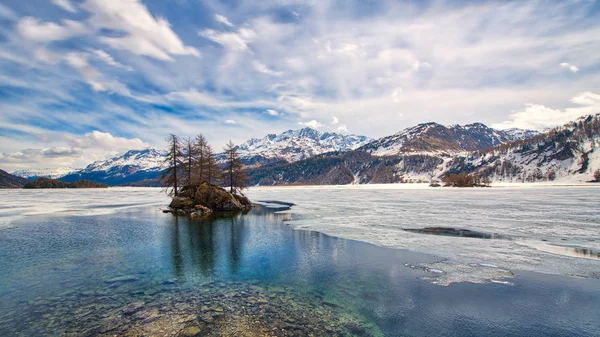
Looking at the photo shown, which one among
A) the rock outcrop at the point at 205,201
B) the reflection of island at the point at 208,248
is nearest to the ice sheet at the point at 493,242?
the reflection of island at the point at 208,248

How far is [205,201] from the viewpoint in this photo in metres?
49.1

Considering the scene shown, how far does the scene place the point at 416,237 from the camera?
2450 centimetres

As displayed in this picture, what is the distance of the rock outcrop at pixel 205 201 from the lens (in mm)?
47062

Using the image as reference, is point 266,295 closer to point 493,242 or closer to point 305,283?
point 305,283

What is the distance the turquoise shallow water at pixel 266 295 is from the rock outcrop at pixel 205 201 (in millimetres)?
24954

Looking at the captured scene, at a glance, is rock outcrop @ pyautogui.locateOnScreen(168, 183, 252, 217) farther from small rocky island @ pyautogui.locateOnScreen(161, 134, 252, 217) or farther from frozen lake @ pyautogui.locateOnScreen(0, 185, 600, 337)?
frozen lake @ pyautogui.locateOnScreen(0, 185, 600, 337)

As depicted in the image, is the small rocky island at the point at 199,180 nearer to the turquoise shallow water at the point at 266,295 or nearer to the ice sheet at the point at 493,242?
the ice sheet at the point at 493,242

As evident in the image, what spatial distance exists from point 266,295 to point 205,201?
128 feet

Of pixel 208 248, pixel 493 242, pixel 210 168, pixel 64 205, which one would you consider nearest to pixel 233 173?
pixel 210 168

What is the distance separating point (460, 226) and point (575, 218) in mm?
13873

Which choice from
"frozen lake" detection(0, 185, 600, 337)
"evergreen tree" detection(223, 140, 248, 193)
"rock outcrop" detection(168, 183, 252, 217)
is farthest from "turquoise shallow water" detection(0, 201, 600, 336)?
"evergreen tree" detection(223, 140, 248, 193)

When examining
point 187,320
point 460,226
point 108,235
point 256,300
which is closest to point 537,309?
point 256,300

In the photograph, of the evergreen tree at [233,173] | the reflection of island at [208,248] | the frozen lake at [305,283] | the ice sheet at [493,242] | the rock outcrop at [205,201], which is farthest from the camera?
the evergreen tree at [233,173]

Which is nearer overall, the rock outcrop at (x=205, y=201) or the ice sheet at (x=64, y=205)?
the ice sheet at (x=64, y=205)
